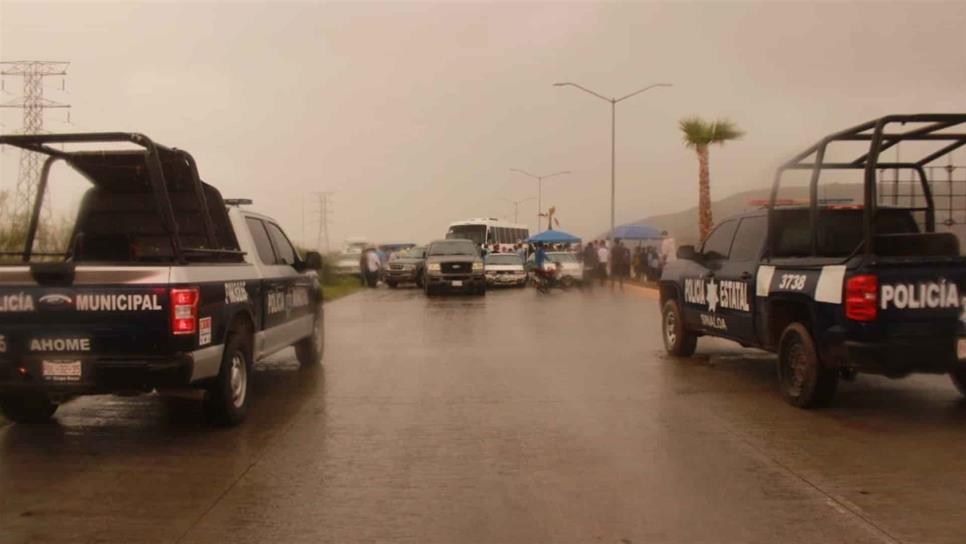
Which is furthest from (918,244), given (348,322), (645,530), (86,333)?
(348,322)

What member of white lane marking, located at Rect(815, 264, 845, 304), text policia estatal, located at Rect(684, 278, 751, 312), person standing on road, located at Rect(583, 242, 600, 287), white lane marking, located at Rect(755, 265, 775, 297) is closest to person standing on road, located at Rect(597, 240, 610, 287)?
person standing on road, located at Rect(583, 242, 600, 287)

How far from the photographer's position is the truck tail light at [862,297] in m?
7.44

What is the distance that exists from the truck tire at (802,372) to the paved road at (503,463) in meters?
0.15

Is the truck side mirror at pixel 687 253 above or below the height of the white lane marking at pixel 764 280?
above

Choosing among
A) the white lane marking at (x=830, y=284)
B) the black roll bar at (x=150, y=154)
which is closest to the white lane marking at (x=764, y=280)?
the white lane marking at (x=830, y=284)

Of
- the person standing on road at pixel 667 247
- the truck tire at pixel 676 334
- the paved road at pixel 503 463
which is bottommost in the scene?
the paved road at pixel 503 463

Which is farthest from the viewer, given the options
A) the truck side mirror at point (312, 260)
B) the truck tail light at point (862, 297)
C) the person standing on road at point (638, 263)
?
the person standing on road at point (638, 263)

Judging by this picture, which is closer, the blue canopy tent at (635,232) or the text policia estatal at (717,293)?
the text policia estatal at (717,293)

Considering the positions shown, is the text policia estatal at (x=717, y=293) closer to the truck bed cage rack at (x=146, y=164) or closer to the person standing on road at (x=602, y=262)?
the truck bed cage rack at (x=146, y=164)

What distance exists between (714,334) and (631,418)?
3226mm

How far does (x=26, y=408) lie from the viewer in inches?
316

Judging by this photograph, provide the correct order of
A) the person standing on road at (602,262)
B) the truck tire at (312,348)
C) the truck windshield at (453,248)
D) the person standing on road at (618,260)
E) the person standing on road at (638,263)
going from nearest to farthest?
the truck tire at (312,348), the truck windshield at (453,248), the person standing on road at (618,260), the person standing on road at (602,262), the person standing on road at (638,263)

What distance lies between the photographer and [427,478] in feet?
20.0

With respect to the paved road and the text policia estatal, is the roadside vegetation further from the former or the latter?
the paved road
